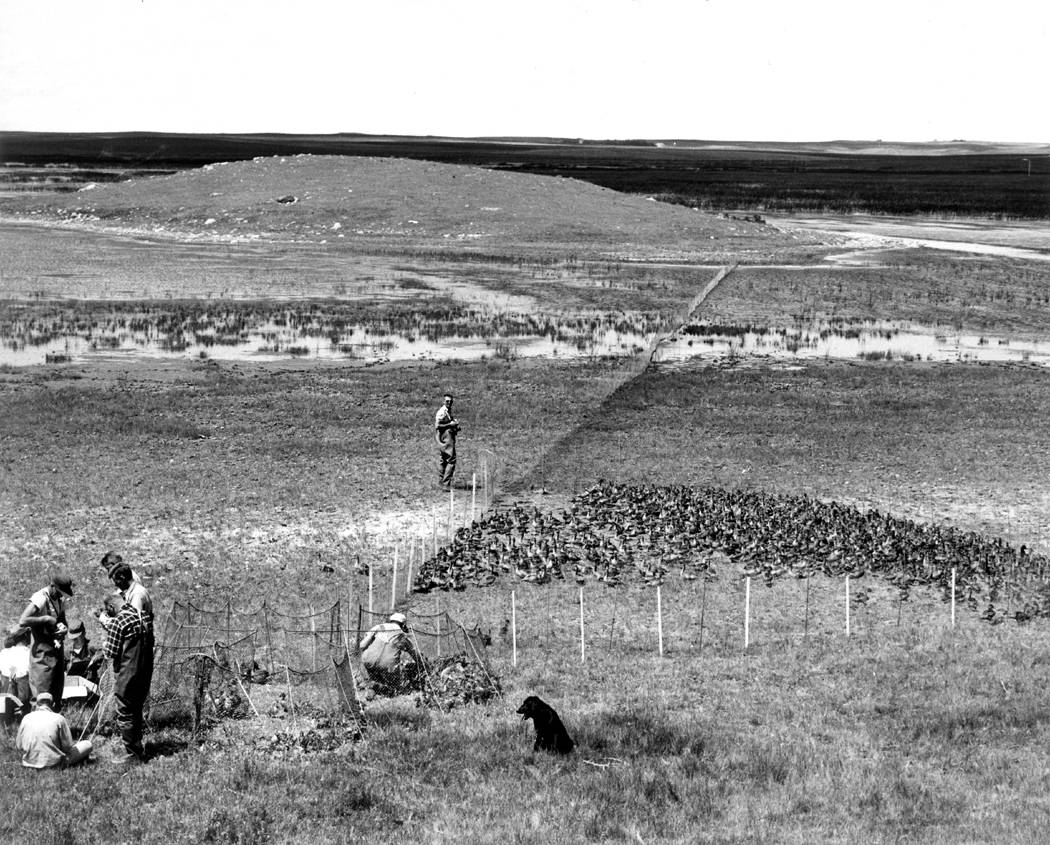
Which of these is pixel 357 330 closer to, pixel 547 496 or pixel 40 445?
pixel 40 445

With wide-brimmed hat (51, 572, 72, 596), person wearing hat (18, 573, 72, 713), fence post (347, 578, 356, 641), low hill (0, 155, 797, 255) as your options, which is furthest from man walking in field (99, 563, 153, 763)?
low hill (0, 155, 797, 255)

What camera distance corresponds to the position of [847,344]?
54094 mm

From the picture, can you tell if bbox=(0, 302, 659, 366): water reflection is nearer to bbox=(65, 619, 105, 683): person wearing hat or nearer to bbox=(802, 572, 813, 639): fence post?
bbox=(802, 572, 813, 639): fence post

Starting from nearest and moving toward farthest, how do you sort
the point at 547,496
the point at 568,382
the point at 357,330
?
the point at 547,496 < the point at 568,382 < the point at 357,330

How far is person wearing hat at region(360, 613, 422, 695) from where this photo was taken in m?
17.3

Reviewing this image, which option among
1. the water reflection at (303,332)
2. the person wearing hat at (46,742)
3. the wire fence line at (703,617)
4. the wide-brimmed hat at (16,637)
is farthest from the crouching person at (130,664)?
the water reflection at (303,332)

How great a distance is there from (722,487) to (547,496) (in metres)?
4.04

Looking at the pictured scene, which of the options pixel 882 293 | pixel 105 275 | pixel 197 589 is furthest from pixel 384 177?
pixel 197 589

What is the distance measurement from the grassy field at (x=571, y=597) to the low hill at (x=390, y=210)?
4935 cm

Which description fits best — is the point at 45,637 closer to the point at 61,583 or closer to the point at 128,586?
the point at 61,583

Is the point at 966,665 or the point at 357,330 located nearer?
the point at 966,665

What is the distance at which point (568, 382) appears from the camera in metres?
44.1

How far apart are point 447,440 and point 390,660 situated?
39.4 feet

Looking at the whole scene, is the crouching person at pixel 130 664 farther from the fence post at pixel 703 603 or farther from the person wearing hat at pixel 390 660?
the fence post at pixel 703 603
